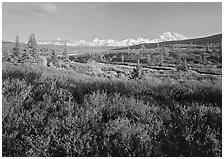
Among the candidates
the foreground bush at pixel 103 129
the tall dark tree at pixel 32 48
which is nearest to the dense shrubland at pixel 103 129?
the foreground bush at pixel 103 129

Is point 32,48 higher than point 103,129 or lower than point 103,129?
higher

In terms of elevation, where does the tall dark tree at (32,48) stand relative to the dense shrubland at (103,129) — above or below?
above

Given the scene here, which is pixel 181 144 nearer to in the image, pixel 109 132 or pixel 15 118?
pixel 109 132

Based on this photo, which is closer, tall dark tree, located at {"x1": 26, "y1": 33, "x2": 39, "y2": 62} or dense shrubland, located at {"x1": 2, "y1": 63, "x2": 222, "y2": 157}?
dense shrubland, located at {"x1": 2, "y1": 63, "x2": 222, "y2": 157}

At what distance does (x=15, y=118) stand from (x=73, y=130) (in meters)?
1.08

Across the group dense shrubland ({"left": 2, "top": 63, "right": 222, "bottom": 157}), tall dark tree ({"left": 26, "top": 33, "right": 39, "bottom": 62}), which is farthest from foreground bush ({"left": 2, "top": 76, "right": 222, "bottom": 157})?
tall dark tree ({"left": 26, "top": 33, "right": 39, "bottom": 62})

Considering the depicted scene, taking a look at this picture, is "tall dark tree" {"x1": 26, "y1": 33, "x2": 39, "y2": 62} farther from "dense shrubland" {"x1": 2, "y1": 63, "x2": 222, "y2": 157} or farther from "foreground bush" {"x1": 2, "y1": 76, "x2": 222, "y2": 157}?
"foreground bush" {"x1": 2, "y1": 76, "x2": 222, "y2": 157}

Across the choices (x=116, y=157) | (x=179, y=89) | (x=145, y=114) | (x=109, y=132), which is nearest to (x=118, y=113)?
(x=145, y=114)

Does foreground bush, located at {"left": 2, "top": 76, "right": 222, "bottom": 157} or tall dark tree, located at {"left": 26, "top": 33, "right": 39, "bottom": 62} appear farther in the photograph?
tall dark tree, located at {"left": 26, "top": 33, "right": 39, "bottom": 62}

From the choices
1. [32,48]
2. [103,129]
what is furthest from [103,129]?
[32,48]

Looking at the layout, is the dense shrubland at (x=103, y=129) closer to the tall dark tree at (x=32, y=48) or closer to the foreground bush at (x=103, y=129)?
the foreground bush at (x=103, y=129)

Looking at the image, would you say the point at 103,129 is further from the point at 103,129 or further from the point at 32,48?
the point at 32,48

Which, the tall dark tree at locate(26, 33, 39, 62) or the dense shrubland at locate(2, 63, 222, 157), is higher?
the tall dark tree at locate(26, 33, 39, 62)

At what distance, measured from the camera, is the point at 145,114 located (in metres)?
4.37
